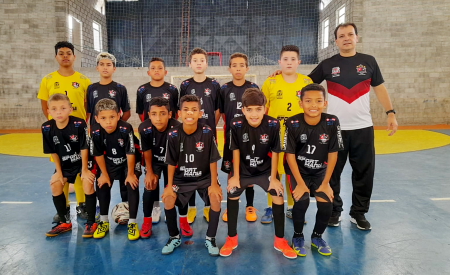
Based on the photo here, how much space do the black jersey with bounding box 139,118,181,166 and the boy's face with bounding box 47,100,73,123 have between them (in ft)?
2.73

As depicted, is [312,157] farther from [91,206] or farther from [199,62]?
[91,206]

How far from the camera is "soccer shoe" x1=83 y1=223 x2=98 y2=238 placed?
2.95 meters

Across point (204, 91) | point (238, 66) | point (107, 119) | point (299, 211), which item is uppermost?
point (238, 66)

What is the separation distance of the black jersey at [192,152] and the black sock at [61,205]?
138cm

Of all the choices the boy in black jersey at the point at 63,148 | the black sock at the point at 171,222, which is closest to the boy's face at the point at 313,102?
the black sock at the point at 171,222

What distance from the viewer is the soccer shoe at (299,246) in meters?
2.57

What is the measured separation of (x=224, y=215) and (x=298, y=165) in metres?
1.15

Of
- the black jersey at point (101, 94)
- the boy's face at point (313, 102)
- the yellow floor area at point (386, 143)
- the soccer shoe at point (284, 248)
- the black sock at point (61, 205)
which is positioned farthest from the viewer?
the yellow floor area at point (386, 143)

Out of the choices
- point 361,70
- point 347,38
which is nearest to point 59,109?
point 347,38

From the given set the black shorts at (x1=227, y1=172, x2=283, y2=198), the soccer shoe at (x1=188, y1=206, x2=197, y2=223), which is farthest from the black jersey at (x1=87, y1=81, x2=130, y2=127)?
the black shorts at (x1=227, y1=172, x2=283, y2=198)

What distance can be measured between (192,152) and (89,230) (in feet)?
4.55

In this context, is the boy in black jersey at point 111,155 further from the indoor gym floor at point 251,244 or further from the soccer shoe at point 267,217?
the soccer shoe at point 267,217

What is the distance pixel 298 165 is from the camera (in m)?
2.80

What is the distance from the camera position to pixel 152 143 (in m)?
3.11
